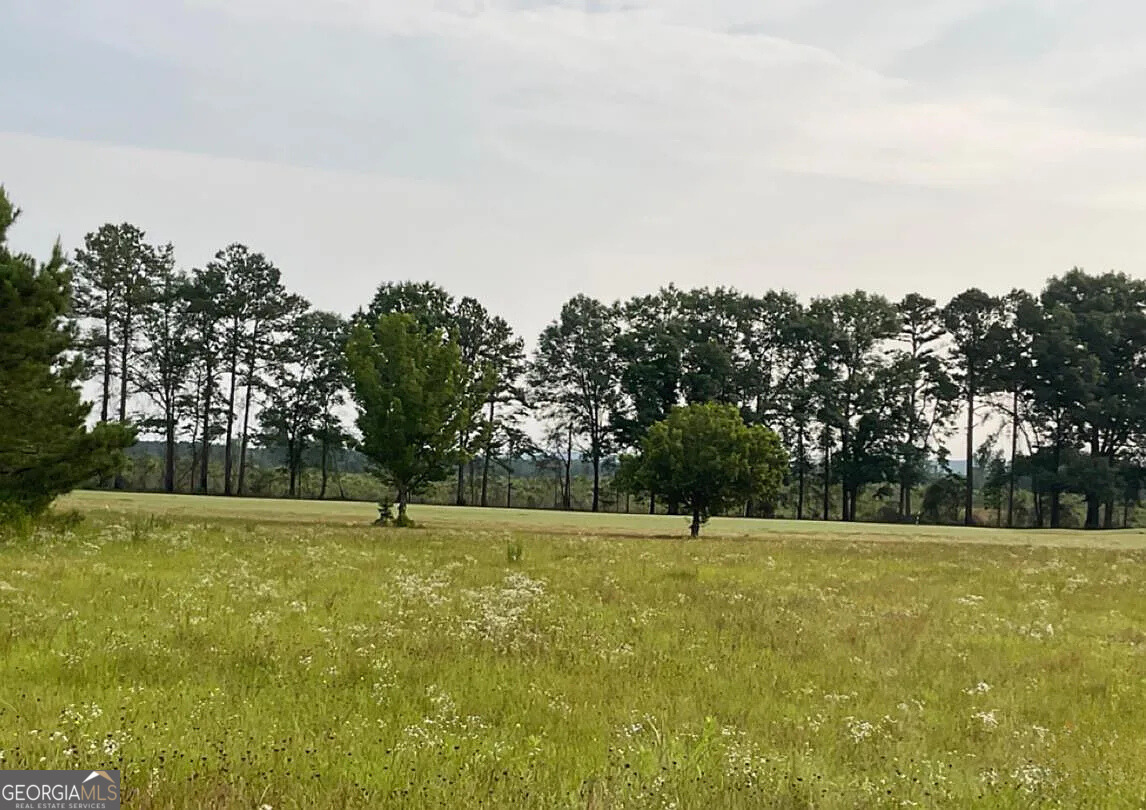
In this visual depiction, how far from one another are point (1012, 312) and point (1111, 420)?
13230 millimetres

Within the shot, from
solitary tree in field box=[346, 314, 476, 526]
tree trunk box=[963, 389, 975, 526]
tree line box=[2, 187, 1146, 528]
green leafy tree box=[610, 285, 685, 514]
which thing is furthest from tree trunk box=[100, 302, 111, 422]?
tree trunk box=[963, 389, 975, 526]

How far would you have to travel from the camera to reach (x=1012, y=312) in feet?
276

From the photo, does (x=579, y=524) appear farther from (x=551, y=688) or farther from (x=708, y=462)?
(x=551, y=688)

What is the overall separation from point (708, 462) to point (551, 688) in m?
40.4

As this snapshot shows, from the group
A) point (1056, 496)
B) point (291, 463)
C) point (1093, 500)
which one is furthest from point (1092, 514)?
point (291, 463)

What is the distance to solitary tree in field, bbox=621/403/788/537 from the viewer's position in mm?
49125

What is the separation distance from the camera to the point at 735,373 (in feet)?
287

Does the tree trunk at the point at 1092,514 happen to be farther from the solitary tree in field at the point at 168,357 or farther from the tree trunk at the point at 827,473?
the solitary tree in field at the point at 168,357

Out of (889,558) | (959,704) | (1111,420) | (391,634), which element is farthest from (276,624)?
(1111,420)

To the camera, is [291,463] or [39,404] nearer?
[39,404]

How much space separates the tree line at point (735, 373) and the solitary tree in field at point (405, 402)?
2571cm

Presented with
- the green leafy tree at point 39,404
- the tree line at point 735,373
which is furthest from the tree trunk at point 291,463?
the green leafy tree at point 39,404

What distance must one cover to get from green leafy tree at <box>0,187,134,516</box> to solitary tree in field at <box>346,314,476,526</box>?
19.9m

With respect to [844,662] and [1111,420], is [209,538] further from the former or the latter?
[1111,420]
